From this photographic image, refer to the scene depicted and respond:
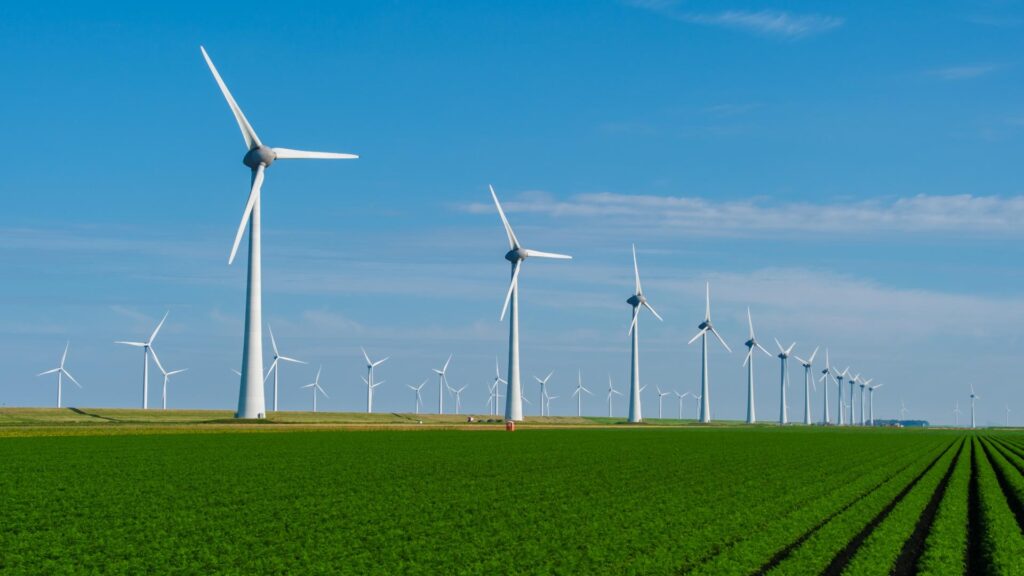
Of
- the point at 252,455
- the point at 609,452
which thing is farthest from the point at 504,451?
the point at 252,455

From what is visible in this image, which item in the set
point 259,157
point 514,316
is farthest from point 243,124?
point 514,316

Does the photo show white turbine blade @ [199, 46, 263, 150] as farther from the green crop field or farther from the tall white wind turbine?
the green crop field

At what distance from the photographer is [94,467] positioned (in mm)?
45375

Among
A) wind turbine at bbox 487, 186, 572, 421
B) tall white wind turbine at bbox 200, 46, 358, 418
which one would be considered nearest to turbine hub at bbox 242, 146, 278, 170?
tall white wind turbine at bbox 200, 46, 358, 418

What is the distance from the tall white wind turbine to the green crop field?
33590 mm

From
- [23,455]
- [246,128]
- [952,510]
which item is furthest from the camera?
[246,128]

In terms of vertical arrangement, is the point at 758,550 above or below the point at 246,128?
below

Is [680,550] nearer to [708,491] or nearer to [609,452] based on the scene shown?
[708,491]

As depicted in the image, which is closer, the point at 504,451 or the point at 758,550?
the point at 758,550

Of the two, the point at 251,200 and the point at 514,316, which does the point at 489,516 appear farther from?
the point at 514,316

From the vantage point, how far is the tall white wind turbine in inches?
3533

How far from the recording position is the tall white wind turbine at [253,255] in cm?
8975

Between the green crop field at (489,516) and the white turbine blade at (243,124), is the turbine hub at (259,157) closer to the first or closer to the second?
the white turbine blade at (243,124)

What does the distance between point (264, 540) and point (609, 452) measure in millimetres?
44203
